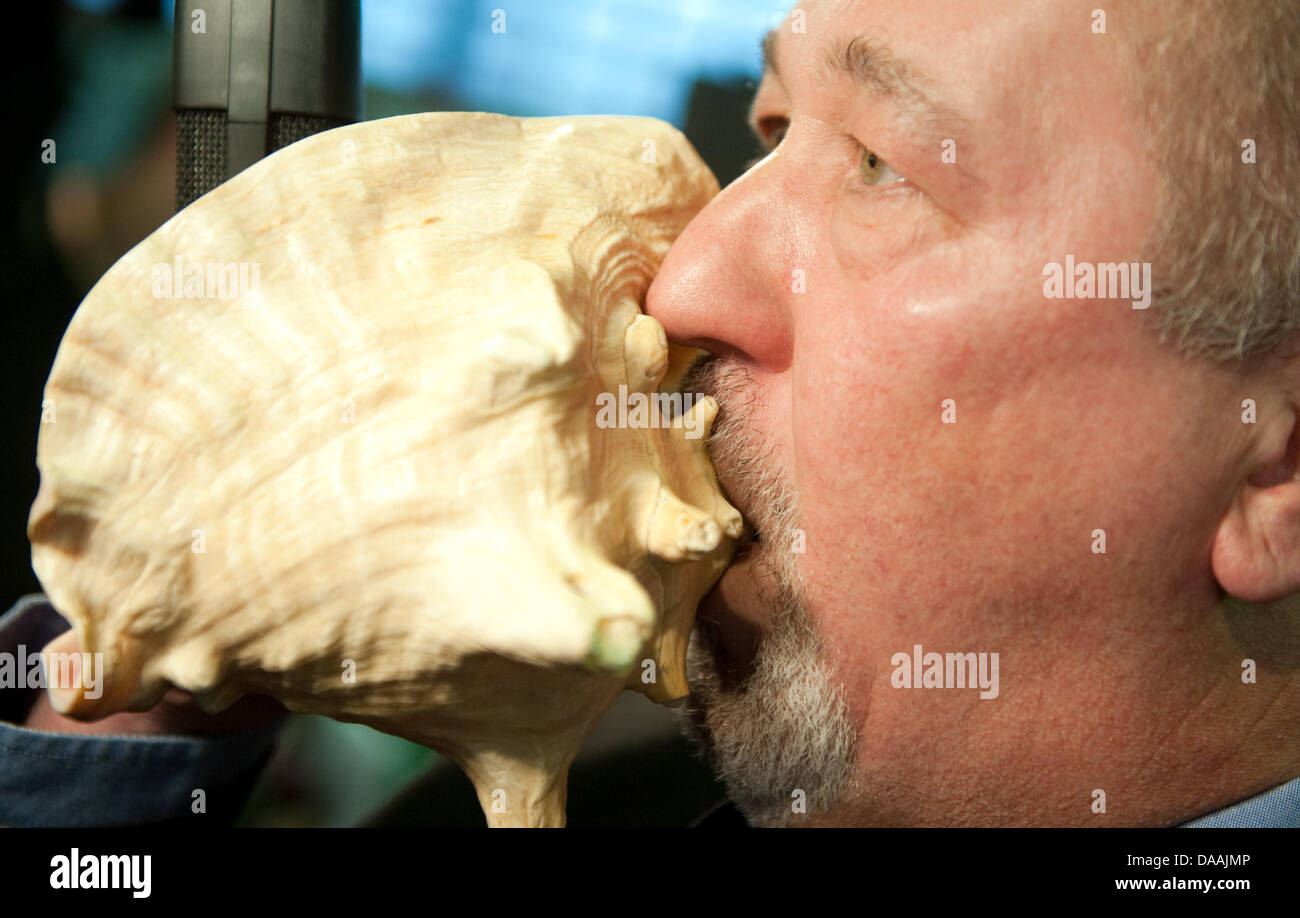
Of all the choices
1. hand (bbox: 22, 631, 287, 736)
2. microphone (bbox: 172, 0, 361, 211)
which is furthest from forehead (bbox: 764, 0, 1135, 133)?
hand (bbox: 22, 631, 287, 736)

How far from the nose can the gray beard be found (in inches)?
1.3

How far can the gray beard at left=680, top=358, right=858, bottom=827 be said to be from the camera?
745mm

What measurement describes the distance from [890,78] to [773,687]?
441mm

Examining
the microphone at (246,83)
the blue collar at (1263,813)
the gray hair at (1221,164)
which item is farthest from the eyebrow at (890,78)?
the blue collar at (1263,813)

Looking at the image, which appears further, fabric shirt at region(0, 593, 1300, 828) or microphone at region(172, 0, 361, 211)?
fabric shirt at region(0, 593, 1300, 828)

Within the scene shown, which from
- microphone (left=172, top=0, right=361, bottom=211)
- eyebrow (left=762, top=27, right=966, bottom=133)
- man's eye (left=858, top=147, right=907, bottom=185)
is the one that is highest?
microphone (left=172, top=0, right=361, bottom=211)

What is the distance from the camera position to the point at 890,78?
0.67 meters

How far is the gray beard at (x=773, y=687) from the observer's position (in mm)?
745

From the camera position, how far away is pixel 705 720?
0.87 meters

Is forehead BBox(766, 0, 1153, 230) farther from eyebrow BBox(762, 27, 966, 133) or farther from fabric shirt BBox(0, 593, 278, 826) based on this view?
fabric shirt BBox(0, 593, 278, 826)

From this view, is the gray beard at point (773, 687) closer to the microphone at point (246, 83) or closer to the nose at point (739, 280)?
the nose at point (739, 280)

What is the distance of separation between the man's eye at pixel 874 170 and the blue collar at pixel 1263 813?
1.77 feet

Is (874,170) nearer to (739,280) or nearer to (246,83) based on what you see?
(739,280)

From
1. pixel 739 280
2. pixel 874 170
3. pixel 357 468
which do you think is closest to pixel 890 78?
pixel 874 170
